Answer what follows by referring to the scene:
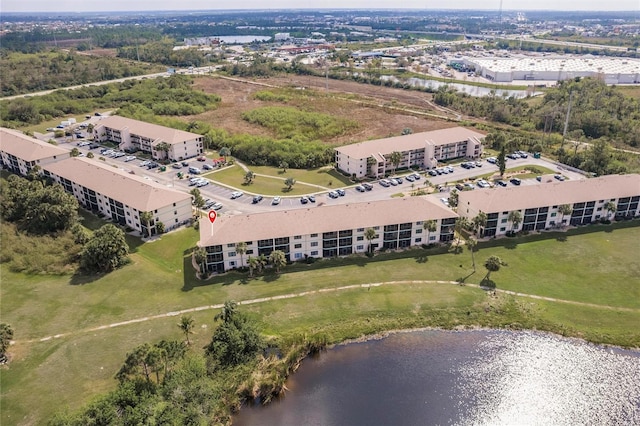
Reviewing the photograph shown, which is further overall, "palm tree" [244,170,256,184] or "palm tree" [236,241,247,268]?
"palm tree" [244,170,256,184]

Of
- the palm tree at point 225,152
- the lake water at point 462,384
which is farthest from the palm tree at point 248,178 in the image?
the lake water at point 462,384

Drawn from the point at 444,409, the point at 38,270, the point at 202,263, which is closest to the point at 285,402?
the point at 444,409

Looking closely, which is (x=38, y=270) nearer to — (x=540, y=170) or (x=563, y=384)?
(x=563, y=384)

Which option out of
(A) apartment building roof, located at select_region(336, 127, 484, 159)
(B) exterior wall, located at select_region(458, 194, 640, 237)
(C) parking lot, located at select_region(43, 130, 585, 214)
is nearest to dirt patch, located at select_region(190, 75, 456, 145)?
(A) apartment building roof, located at select_region(336, 127, 484, 159)

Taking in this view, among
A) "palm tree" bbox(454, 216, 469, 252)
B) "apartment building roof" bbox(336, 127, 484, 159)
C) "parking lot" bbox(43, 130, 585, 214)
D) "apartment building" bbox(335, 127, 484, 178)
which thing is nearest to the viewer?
"palm tree" bbox(454, 216, 469, 252)

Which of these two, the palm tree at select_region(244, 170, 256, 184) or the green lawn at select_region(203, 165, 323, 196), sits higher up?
the palm tree at select_region(244, 170, 256, 184)

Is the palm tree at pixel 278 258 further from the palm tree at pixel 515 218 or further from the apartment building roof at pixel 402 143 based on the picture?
the apartment building roof at pixel 402 143

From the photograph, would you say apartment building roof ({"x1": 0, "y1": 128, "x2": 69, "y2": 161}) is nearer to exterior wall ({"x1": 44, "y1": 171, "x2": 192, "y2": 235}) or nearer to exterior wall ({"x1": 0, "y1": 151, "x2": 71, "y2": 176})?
exterior wall ({"x1": 0, "y1": 151, "x2": 71, "y2": 176})
